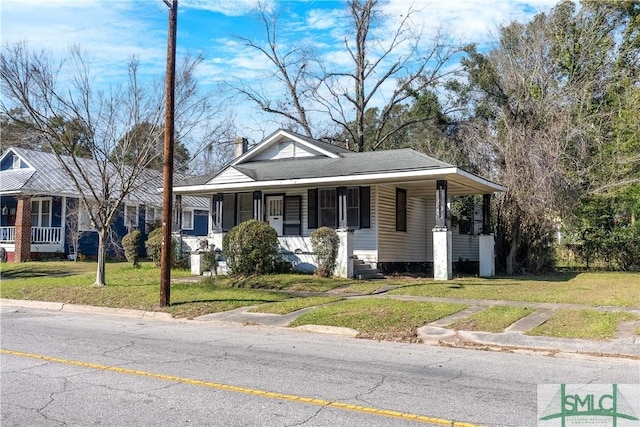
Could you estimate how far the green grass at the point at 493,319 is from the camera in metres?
11.0

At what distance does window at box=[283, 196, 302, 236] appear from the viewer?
22.4 m

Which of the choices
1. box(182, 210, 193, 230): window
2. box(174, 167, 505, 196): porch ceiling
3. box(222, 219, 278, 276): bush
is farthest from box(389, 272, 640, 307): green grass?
box(182, 210, 193, 230): window

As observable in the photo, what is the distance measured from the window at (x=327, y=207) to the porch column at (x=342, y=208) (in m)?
1.53

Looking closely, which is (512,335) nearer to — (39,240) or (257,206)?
(257,206)

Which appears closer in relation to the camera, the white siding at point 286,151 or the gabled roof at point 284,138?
the gabled roof at point 284,138

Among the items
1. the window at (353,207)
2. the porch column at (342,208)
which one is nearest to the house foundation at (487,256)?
the window at (353,207)

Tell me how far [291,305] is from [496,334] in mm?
5130

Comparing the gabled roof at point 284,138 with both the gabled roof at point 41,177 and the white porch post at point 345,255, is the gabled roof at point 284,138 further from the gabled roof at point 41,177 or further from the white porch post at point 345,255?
the white porch post at point 345,255

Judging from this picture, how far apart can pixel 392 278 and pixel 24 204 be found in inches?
750

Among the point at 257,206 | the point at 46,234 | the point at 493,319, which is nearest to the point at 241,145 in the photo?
the point at 257,206

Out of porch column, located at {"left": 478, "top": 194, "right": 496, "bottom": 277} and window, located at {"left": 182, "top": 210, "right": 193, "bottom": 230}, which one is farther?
window, located at {"left": 182, "top": 210, "right": 193, "bottom": 230}

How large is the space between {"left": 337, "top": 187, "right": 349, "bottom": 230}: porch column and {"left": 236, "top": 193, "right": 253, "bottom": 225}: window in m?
4.61

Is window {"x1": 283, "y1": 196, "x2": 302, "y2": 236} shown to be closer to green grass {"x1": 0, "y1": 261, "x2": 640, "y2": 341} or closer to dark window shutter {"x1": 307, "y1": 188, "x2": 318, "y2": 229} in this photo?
dark window shutter {"x1": 307, "y1": 188, "x2": 318, "y2": 229}

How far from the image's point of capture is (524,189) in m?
23.3
